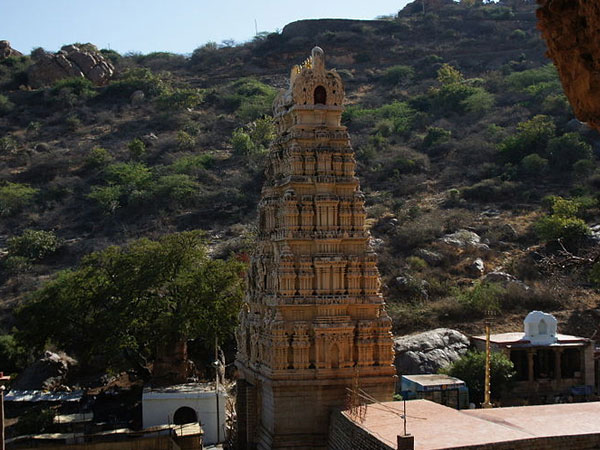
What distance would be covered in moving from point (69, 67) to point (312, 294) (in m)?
62.5

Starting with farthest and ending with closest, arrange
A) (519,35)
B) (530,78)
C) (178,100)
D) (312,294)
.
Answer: (519,35) → (178,100) → (530,78) → (312,294)

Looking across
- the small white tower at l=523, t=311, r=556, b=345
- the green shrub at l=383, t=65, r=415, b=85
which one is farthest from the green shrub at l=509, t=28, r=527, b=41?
the small white tower at l=523, t=311, r=556, b=345

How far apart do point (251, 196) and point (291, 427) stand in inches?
1368

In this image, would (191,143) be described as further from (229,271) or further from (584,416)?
(584,416)

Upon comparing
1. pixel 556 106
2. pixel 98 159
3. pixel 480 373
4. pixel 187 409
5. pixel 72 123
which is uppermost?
pixel 72 123

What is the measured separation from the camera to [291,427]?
1770 cm

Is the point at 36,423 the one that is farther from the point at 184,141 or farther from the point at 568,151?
the point at 184,141

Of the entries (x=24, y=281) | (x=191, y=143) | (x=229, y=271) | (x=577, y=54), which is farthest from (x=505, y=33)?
(x=577, y=54)

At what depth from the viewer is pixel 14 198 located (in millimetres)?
51938

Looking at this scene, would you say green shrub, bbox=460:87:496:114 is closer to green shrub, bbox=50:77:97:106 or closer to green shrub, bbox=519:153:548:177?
green shrub, bbox=519:153:548:177

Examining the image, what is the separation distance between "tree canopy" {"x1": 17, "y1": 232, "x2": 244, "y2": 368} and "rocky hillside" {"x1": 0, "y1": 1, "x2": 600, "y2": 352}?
9.25 m

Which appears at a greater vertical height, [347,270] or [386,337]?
[347,270]

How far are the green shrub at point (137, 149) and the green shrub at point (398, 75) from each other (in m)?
27.7

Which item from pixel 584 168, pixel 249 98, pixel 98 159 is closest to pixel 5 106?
pixel 98 159
